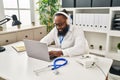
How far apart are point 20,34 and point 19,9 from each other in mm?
987

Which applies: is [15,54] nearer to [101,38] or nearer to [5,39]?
[5,39]

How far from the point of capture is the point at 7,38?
2.13 metres

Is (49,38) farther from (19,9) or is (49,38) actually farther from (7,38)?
(19,9)

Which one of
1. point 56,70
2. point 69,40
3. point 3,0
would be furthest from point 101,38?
point 3,0

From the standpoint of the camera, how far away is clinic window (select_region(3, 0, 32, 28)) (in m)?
2.83

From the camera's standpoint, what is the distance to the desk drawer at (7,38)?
2052 mm

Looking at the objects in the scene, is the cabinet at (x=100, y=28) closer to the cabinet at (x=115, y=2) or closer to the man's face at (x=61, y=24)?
the cabinet at (x=115, y=2)

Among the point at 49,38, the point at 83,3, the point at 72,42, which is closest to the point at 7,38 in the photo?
the point at 49,38

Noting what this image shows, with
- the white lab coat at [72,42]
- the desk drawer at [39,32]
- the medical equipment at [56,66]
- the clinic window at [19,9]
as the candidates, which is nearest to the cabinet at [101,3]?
the white lab coat at [72,42]

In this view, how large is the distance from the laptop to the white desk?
0.17 feet

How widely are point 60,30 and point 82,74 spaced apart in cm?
86

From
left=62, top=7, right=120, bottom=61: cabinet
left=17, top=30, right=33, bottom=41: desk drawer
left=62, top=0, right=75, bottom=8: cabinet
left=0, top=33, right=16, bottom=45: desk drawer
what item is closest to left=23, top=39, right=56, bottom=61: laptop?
left=0, top=33, right=16, bottom=45: desk drawer

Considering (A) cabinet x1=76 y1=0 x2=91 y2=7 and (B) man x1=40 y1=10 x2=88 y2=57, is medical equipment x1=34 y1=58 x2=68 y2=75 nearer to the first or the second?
(B) man x1=40 y1=10 x2=88 y2=57

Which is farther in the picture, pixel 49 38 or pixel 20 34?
pixel 20 34
